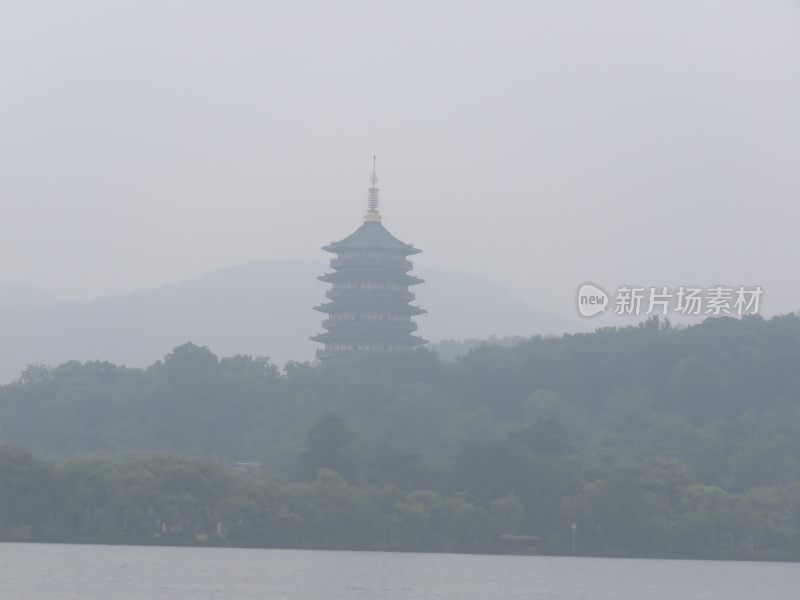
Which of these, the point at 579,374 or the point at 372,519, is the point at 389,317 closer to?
the point at 579,374

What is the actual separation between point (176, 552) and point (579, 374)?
4985cm

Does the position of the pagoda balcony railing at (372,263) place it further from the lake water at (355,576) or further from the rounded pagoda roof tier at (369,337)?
the lake water at (355,576)

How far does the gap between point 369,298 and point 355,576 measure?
6412 centimetres

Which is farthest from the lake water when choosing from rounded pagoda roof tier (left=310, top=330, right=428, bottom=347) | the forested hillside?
rounded pagoda roof tier (left=310, top=330, right=428, bottom=347)

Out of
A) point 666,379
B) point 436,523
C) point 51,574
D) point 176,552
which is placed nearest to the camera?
point 51,574

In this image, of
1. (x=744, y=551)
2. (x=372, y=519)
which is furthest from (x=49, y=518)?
(x=744, y=551)

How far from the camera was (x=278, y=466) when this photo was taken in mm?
82125

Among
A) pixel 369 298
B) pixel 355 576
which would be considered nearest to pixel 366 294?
pixel 369 298

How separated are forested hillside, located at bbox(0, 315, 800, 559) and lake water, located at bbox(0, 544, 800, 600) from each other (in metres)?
1.46

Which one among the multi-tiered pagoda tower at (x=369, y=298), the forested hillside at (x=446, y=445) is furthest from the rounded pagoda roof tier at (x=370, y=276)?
the forested hillside at (x=446, y=445)

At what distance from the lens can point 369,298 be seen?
120 metres

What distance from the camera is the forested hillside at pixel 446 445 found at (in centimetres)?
6688

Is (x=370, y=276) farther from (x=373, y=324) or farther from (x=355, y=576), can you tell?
(x=355, y=576)

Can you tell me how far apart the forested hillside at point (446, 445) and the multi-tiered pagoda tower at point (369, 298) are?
8.19m
